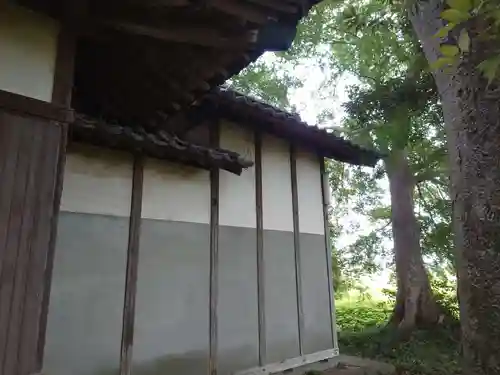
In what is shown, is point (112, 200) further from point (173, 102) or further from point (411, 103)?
point (411, 103)

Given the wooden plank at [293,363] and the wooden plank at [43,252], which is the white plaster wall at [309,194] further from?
the wooden plank at [43,252]

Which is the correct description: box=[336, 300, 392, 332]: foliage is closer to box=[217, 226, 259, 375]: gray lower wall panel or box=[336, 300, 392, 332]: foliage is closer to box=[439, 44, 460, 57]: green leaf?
box=[217, 226, 259, 375]: gray lower wall panel

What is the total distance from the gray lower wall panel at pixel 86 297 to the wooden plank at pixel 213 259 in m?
1.04

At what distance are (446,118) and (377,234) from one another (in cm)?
946

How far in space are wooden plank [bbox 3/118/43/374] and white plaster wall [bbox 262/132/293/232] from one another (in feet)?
11.2

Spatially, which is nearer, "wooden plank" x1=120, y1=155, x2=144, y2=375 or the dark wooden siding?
the dark wooden siding

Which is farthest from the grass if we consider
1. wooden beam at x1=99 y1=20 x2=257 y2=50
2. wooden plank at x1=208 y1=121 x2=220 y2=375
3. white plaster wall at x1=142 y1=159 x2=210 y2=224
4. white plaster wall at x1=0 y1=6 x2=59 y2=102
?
white plaster wall at x1=0 y1=6 x2=59 y2=102

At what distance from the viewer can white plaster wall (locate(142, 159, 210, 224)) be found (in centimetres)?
428

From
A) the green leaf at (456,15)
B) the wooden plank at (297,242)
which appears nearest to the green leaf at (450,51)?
the green leaf at (456,15)

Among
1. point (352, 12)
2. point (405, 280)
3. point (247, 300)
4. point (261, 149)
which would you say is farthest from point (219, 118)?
point (405, 280)

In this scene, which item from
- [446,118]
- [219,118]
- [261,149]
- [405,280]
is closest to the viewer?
[446,118]

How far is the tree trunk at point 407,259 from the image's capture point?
8797 millimetres

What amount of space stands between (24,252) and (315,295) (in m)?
4.33

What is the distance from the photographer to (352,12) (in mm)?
2916
